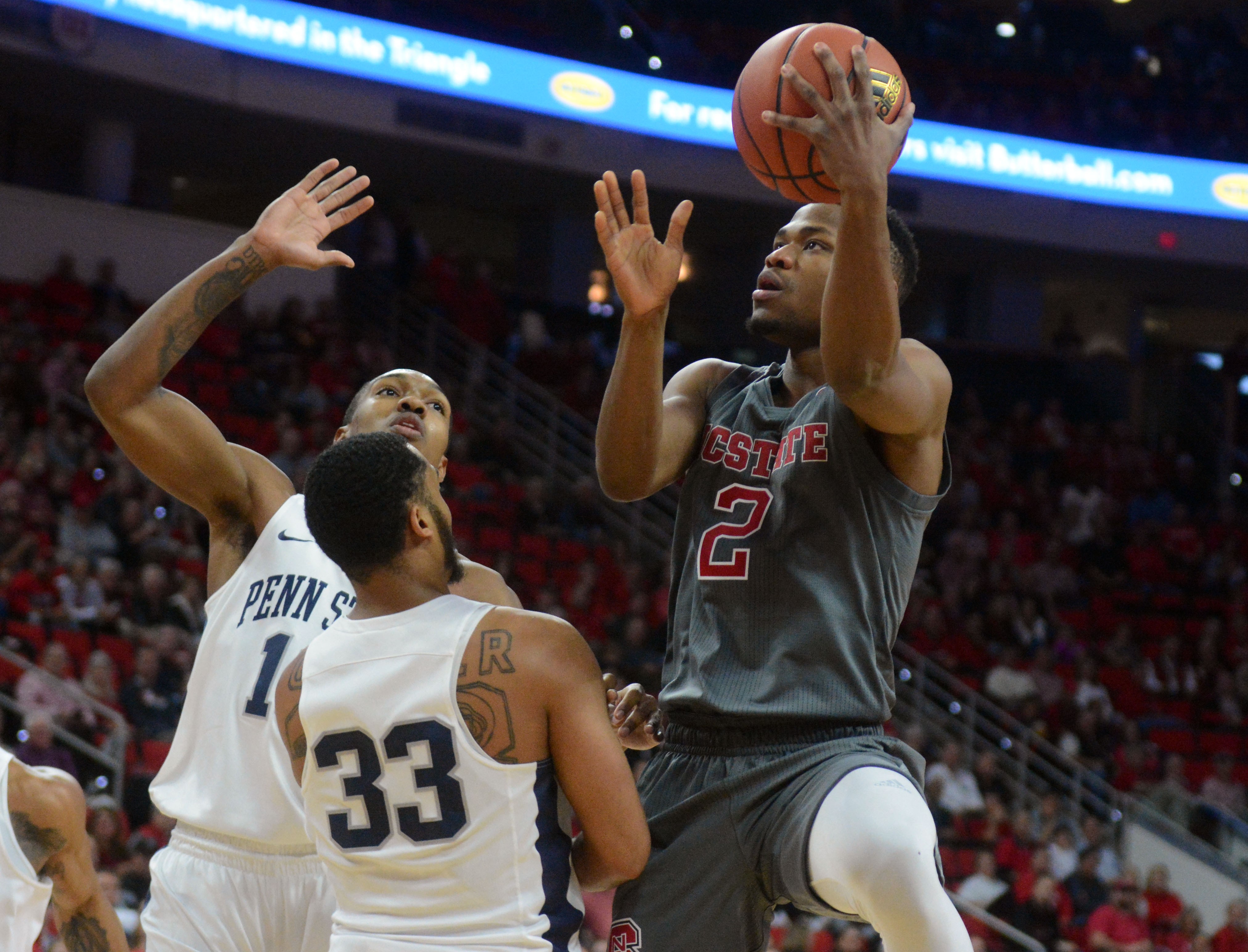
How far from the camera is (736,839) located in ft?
9.55

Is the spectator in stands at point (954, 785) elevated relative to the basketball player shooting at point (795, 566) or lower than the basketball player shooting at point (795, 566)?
lower

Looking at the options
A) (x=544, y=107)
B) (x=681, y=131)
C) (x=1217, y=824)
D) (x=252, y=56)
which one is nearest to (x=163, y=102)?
(x=252, y=56)

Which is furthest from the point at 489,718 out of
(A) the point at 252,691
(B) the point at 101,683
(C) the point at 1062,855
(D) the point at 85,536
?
(C) the point at 1062,855

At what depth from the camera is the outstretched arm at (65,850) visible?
285 centimetres

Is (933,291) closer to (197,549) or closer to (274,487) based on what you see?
(197,549)

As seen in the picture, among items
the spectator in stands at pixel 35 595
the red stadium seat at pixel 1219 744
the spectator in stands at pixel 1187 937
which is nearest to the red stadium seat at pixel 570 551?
the spectator in stands at pixel 35 595

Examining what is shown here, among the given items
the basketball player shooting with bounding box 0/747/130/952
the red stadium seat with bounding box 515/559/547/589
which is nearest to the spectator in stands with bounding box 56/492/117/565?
the red stadium seat with bounding box 515/559/547/589

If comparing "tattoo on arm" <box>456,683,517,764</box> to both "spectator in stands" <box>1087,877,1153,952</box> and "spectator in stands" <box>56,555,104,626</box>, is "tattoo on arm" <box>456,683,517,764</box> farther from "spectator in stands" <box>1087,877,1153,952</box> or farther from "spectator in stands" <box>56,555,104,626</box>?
"spectator in stands" <box>1087,877,1153,952</box>

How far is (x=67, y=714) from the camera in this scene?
7945 millimetres

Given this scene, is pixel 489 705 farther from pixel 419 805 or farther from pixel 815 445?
pixel 815 445

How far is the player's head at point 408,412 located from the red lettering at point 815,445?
38.9 inches

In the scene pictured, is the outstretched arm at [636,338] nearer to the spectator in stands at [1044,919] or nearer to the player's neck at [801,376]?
the player's neck at [801,376]

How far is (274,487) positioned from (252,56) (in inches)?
447

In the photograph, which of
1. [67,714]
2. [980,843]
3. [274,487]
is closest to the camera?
[274,487]
